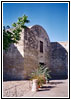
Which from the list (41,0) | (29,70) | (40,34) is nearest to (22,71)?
(29,70)

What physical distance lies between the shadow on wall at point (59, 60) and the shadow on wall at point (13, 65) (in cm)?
759

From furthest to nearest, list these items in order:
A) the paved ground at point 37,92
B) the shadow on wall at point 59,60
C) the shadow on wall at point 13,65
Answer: the shadow on wall at point 59,60, the shadow on wall at point 13,65, the paved ground at point 37,92

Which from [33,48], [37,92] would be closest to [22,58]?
[33,48]

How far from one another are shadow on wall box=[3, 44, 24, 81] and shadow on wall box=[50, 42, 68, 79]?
759 cm

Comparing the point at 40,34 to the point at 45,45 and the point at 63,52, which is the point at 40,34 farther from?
the point at 63,52

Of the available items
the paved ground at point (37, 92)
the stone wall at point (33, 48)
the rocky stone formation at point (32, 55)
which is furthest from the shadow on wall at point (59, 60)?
the paved ground at point (37, 92)

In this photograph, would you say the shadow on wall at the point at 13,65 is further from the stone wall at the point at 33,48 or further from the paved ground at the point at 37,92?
the paved ground at the point at 37,92

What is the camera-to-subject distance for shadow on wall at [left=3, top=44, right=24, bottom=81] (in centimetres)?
1244

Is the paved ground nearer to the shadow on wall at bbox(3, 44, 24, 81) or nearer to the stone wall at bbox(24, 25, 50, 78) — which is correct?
the shadow on wall at bbox(3, 44, 24, 81)

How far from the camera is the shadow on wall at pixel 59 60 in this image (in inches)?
742

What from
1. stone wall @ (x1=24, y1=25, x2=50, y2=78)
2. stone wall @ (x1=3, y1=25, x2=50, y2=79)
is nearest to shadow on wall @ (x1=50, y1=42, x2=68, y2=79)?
stone wall @ (x1=24, y1=25, x2=50, y2=78)

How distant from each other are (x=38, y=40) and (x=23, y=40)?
3.58m

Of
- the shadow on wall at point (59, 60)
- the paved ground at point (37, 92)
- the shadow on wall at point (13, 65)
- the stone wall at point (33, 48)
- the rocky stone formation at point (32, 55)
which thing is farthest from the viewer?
the shadow on wall at point (59, 60)

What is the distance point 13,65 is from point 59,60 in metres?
8.58
